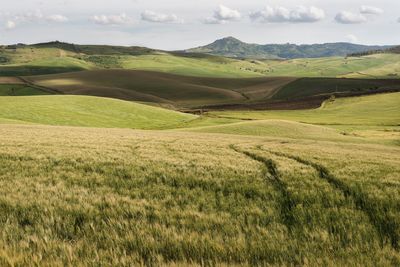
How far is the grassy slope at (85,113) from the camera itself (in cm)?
8631

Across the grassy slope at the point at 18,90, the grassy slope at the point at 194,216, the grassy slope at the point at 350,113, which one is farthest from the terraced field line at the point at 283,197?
the grassy slope at the point at 18,90

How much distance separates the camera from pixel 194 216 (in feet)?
29.5

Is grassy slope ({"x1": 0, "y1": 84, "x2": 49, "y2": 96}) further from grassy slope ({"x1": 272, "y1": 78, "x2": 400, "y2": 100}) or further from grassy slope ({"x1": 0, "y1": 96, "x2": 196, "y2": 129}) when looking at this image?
Result: grassy slope ({"x1": 272, "y1": 78, "x2": 400, "y2": 100})

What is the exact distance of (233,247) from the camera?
7.07 metres

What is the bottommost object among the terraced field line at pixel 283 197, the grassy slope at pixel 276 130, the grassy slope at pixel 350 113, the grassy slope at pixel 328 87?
the grassy slope at pixel 350 113

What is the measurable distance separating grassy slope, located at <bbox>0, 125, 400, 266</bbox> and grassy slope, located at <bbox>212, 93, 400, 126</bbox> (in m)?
90.0

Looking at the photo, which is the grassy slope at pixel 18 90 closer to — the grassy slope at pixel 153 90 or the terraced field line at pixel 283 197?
the grassy slope at pixel 153 90

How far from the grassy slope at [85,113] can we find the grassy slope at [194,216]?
75339mm

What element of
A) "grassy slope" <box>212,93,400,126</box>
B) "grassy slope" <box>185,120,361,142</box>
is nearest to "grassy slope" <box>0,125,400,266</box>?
"grassy slope" <box>185,120,361,142</box>

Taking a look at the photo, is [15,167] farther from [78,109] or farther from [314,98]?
[314,98]

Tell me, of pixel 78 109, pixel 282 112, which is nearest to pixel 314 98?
pixel 282 112

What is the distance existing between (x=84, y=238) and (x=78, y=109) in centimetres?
9572

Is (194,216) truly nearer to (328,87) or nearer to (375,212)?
(375,212)

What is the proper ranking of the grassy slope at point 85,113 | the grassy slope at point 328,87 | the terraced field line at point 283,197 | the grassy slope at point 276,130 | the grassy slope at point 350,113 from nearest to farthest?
1. the terraced field line at point 283,197
2. the grassy slope at point 276,130
3. the grassy slope at point 85,113
4. the grassy slope at point 350,113
5. the grassy slope at point 328,87
